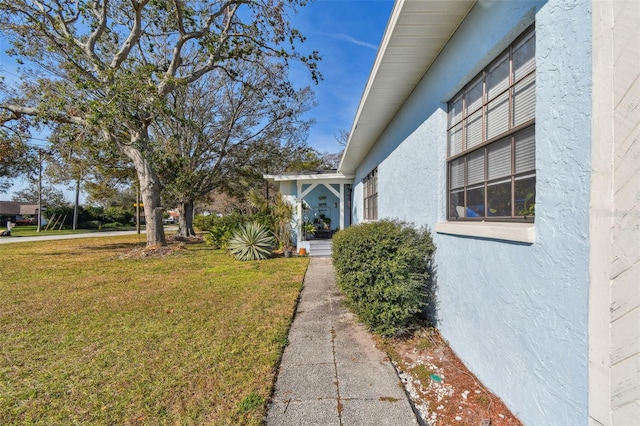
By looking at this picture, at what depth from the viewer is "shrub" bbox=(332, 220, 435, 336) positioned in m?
3.30

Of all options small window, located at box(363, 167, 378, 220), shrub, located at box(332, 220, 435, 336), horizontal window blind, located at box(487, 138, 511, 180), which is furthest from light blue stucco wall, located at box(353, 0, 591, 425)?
small window, located at box(363, 167, 378, 220)

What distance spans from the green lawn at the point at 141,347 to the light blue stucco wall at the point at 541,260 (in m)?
1.95

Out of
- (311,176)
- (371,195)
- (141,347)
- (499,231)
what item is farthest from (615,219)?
(311,176)

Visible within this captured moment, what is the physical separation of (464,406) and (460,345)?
735mm

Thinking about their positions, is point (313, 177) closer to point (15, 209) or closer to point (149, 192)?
point (149, 192)

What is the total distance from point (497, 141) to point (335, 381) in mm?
2632

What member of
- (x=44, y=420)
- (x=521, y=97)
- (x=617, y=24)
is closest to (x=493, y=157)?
(x=521, y=97)

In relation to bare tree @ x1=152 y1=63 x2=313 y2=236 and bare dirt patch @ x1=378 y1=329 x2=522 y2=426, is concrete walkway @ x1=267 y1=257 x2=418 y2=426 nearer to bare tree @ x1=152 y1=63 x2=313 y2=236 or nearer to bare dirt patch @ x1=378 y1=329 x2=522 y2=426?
bare dirt patch @ x1=378 y1=329 x2=522 y2=426

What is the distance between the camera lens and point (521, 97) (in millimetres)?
2268

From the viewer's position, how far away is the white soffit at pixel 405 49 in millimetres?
2787

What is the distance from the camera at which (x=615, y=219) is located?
4.71 feet

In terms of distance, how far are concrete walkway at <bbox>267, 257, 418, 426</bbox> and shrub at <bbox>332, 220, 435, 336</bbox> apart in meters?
0.42

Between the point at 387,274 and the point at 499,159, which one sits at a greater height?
the point at 499,159

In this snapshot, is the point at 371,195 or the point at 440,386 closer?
the point at 440,386
